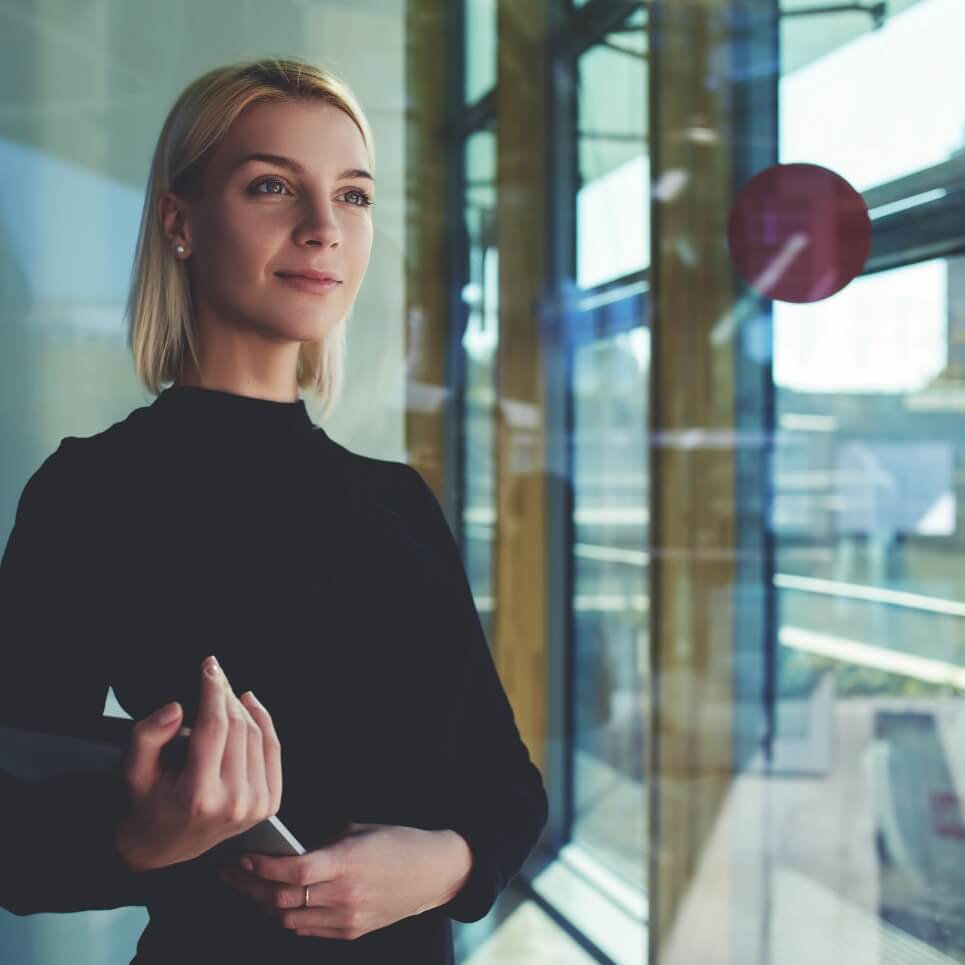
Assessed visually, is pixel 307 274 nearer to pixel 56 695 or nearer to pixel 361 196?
pixel 361 196

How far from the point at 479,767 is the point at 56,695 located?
1.38ft

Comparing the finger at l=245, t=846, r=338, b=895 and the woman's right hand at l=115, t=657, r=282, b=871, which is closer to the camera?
the woman's right hand at l=115, t=657, r=282, b=871

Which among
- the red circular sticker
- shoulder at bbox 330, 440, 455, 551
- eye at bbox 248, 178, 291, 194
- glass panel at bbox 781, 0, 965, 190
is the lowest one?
shoulder at bbox 330, 440, 455, 551

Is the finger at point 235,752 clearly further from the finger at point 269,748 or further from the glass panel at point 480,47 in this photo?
the glass panel at point 480,47

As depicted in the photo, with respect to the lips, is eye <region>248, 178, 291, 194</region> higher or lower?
higher

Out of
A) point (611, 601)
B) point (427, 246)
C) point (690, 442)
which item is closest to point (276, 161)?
point (427, 246)

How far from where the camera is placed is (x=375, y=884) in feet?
2.89

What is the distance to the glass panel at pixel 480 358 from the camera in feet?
7.52

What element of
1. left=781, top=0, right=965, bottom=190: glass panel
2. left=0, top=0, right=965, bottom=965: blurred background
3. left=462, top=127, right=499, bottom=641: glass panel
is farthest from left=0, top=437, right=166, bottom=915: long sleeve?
left=781, top=0, right=965, bottom=190: glass panel

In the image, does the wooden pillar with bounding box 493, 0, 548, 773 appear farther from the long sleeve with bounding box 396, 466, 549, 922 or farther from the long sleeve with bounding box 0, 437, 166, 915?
the long sleeve with bounding box 0, 437, 166, 915

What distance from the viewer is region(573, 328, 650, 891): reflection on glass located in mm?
2672

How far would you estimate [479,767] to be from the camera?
107cm

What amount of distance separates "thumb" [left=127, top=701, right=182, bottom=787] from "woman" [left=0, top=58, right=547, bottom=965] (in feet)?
0.67

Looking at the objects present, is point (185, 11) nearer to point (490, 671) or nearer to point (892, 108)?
point (490, 671)
